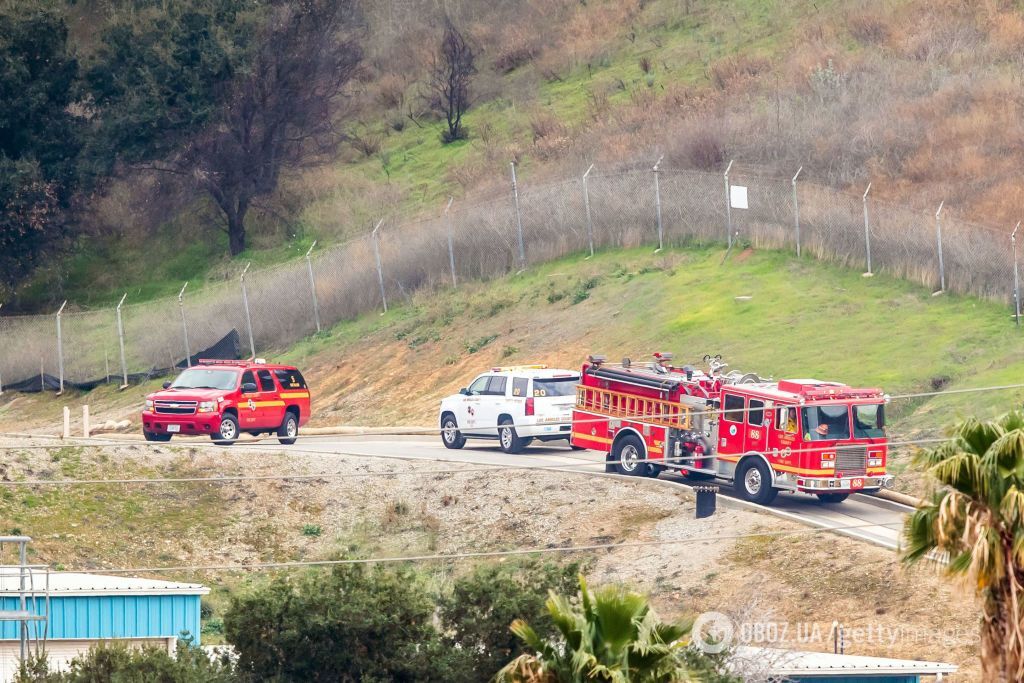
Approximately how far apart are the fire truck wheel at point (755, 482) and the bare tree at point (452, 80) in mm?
39724

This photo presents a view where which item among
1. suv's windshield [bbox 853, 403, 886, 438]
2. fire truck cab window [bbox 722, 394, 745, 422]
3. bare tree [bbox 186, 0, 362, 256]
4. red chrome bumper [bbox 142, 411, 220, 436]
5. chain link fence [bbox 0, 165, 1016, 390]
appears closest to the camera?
suv's windshield [bbox 853, 403, 886, 438]

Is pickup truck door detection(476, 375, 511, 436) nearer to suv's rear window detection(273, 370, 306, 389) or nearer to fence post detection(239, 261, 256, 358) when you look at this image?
suv's rear window detection(273, 370, 306, 389)

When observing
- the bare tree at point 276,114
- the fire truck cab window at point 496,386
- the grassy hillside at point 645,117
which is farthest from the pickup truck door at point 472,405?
the bare tree at point 276,114

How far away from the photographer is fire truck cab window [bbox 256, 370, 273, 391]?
119 feet

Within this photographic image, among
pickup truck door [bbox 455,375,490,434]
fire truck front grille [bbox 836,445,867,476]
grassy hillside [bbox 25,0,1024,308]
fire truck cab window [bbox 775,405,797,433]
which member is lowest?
fire truck front grille [bbox 836,445,867,476]

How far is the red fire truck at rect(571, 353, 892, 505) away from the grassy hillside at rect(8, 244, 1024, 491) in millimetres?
4278

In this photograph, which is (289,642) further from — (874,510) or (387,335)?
(387,335)

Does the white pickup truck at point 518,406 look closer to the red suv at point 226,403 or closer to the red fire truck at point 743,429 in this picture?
the red fire truck at point 743,429

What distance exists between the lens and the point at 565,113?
209 feet

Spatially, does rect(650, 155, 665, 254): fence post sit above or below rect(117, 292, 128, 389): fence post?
above

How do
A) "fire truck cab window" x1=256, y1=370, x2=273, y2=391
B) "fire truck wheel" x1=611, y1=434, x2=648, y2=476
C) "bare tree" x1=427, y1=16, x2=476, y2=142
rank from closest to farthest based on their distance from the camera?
"fire truck wheel" x1=611, y1=434, x2=648, y2=476, "fire truck cab window" x1=256, y1=370, x2=273, y2=391, "bare tree" x1=427, y1=16, x2=476, y2=142

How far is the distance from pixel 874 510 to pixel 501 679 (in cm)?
1376

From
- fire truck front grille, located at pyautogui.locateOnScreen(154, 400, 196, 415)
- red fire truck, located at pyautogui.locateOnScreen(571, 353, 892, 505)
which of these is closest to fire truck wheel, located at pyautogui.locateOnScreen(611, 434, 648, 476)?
red fire truck, located at pyautogui.locateOnScreen(571, 353, 892, 505)

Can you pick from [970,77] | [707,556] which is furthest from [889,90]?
[707,556]
